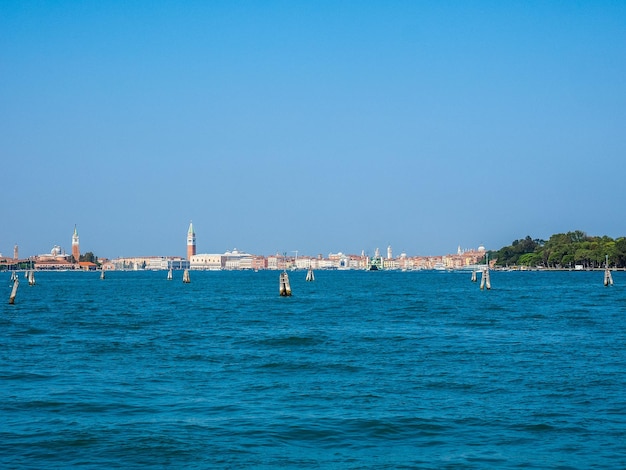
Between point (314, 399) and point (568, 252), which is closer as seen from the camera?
point (314, 399)

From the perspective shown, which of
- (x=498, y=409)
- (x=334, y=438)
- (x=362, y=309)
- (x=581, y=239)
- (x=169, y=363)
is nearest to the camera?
(x=334, y=438)

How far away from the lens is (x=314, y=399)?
13.7 metres

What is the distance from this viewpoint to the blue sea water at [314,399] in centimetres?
1034

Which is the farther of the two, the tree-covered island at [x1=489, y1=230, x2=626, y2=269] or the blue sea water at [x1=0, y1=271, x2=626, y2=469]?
the tree-covered island at [x1=489, y1=230, x2=626, y2=269]

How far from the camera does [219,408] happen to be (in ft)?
42.3

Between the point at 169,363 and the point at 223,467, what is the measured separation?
8668 mm

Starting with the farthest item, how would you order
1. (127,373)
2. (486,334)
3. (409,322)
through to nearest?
(409,322)
(486,334)
(127,373)

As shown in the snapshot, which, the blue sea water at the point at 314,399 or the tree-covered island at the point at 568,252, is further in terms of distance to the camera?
the tree-covered island at the point at 568,252

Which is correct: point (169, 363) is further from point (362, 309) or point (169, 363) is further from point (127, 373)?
point (362, 309)

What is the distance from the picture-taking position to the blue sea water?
10.3m

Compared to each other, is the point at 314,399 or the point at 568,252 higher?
the point at 568,252

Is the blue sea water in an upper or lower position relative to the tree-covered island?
lower

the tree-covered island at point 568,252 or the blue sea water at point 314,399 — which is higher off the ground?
the tree-covered island at point 568,252

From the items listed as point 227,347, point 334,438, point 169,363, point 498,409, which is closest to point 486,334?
point 227,347
